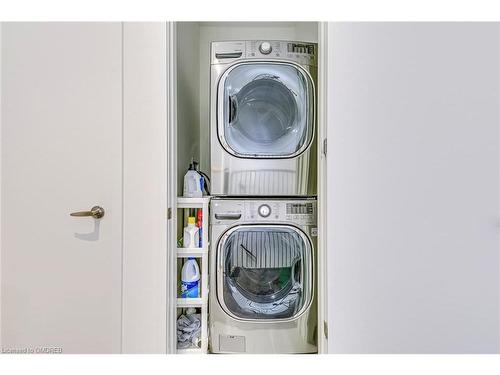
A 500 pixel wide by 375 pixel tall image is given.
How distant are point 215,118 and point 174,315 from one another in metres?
1.00

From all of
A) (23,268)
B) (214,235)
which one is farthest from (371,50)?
(23,268)

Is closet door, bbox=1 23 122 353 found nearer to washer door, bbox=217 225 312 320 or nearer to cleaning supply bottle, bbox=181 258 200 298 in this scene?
cleaning supply bottle, bbox=181 258 200 298

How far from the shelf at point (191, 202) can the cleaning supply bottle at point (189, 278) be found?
273 mm

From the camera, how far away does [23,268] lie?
120cm

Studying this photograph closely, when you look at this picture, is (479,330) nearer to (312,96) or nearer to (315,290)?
(315,290)

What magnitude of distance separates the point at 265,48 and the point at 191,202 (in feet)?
2.94

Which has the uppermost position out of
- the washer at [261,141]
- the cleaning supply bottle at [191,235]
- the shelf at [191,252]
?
the washer at [261,141]

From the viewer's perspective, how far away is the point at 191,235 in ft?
4.59

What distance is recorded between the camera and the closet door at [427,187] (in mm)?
285

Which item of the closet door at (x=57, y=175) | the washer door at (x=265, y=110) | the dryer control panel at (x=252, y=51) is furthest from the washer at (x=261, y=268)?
the dryer control panel at (x=252, y=51)

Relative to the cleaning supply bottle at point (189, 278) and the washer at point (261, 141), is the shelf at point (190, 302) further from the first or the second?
the washer at point (261, 141)

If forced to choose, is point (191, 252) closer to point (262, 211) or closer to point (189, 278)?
point (189, 278)

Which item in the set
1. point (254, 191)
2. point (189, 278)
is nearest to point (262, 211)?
point (254, 191)

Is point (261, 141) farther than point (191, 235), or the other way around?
point (261, 141)
